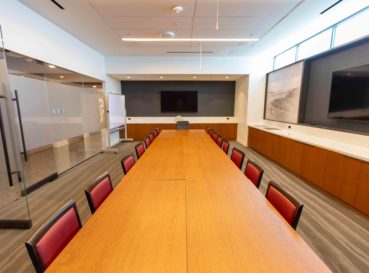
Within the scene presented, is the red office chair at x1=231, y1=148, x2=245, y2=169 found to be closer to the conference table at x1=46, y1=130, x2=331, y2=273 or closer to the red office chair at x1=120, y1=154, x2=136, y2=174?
the conference table at x1=46, y1=130, x2=331, y2=273

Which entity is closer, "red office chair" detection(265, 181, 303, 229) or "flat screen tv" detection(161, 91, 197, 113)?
"red office chair" detection(265, 181, 303, 229)

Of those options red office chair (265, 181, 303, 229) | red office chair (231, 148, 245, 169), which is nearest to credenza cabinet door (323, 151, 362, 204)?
red office chair (231, 148, 245, 169)

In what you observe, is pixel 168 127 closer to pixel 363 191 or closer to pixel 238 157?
pixel 238 157

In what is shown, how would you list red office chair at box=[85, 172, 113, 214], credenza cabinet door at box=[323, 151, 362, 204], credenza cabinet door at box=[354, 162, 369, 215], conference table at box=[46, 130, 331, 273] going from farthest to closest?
1. credenza cabinet door at box=[323, 151, 362, 204]
2. credenza cabinet door at box=[354, 162, 369, 215]
3. red office chair at box=[85, 172, 113, 214]
4. conference table at box=[46, 130, 331, 273]

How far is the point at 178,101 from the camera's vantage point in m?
7.63

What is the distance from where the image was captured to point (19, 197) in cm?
294

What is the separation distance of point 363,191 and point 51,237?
345 cm

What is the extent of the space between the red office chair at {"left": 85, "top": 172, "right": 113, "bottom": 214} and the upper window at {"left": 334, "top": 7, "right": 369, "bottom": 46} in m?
4.49

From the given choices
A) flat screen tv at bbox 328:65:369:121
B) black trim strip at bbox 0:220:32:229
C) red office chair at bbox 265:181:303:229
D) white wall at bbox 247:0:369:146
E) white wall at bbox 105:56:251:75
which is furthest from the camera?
white wall at bbox 105:56:251:75

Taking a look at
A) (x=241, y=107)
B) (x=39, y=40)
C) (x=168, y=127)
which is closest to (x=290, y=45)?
(x=241, y=107)

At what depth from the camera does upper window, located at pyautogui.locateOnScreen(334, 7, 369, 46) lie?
9.84 feet

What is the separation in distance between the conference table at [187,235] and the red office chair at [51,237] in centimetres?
13

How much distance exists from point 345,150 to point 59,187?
191 inches

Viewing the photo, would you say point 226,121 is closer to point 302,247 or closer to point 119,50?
point 119,50
